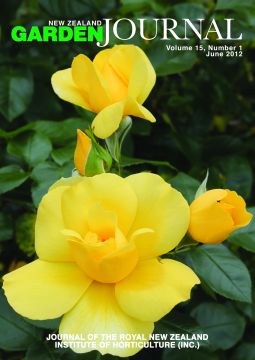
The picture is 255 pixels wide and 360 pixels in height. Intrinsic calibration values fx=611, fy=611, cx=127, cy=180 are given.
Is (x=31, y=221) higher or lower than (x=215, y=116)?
lower

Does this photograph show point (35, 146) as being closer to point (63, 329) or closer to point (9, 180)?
point (9, 180)

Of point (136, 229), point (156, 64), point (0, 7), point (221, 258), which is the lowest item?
point (221, 258)

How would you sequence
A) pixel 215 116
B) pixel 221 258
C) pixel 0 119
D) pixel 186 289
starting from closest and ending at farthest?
pixel 186 289 → pixel 221 258 → pixel 0 119 → pixel 215 116

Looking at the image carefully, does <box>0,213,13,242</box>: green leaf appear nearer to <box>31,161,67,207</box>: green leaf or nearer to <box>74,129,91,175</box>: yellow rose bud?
<box>31,161,67,207</box>: green leaf

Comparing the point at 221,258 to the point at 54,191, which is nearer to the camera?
the point at 54,191

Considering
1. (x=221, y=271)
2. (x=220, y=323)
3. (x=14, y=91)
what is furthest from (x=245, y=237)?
(x=14, y=91)

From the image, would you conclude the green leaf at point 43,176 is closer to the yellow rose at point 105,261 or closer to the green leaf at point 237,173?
the yellow rose at point 105,261

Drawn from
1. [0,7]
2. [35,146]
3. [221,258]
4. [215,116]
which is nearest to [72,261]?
[221,258]
